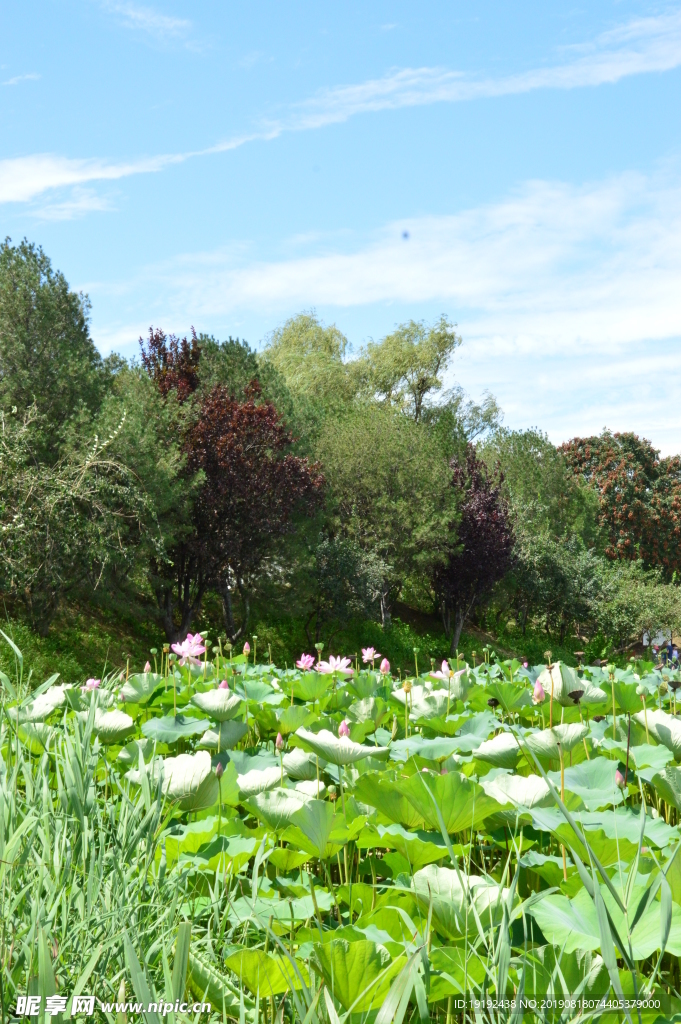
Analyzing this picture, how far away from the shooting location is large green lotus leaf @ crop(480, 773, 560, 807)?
6.02 ft

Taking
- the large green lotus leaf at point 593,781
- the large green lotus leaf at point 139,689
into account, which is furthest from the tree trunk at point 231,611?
the large green lotus leaf at point 593,781

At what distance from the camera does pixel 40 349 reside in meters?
15.2

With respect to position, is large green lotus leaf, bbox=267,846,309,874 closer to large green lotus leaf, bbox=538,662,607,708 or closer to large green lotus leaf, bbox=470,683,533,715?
large green lotus leaf, bbox=538,662,607,708

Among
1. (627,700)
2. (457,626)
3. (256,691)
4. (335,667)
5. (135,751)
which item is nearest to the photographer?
(135,751)

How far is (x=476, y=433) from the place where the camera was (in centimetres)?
3522

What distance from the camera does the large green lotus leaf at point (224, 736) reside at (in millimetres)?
2633

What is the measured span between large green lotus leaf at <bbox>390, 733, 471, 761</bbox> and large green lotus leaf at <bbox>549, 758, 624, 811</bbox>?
0.94 ft

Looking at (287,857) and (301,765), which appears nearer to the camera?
(287,857)

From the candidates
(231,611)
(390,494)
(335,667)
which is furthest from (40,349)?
(335,667)

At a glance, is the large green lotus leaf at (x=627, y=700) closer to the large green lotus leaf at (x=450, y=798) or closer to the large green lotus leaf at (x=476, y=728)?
the large green lotus leaf at (x=476, y=728)

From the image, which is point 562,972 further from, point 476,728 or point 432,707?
point 432,707

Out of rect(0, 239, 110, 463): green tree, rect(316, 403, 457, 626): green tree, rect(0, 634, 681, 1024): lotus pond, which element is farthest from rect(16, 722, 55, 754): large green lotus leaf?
rect(316, 403, 457, 626): green tree

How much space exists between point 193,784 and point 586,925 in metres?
1.04

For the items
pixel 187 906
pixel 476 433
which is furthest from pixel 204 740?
pixel 476 433
